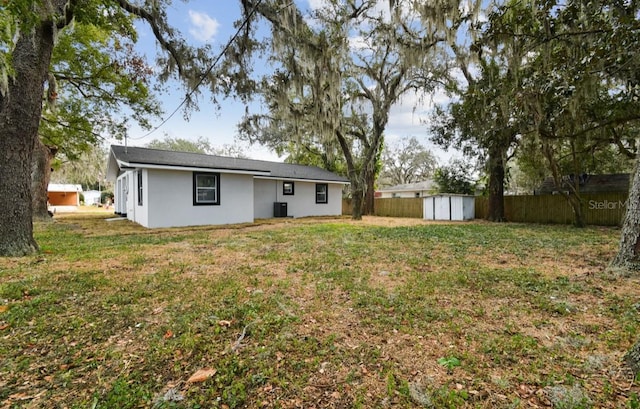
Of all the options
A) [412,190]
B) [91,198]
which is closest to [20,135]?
[412,190]

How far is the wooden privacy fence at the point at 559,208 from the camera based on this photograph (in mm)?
10884

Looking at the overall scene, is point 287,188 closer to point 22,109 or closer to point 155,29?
point 155,29

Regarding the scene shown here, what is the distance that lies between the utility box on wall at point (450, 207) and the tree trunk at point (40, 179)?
1732cm

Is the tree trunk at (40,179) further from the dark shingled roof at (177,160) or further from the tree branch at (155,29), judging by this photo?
the tree branch at (155,29)

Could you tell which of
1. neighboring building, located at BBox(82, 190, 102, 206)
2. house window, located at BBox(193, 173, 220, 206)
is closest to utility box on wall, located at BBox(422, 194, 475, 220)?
house window, located at BBox(193, 173, 220, 206)

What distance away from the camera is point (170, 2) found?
7.16 metres

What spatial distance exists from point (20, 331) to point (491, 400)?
140 inches

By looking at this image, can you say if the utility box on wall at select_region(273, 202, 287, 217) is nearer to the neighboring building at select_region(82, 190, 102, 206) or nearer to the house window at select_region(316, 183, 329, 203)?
the house window at select_region(316, 183, 329, 203)

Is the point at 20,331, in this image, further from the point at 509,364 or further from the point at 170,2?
the point at 170,2

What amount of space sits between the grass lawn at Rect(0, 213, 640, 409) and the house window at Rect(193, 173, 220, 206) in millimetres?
6157

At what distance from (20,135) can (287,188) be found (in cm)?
1070

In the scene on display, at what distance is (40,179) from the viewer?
12.8 metres

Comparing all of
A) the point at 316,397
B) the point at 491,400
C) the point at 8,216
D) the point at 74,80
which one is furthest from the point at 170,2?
the point at 491,400

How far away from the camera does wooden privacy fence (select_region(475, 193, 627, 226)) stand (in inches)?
428
